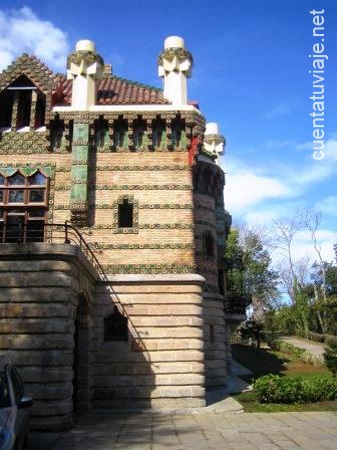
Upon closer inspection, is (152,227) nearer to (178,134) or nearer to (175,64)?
(178,134)

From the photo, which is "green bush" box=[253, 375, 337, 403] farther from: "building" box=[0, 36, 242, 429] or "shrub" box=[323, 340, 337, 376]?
"shrub" box=[323, 340, 337, 376]

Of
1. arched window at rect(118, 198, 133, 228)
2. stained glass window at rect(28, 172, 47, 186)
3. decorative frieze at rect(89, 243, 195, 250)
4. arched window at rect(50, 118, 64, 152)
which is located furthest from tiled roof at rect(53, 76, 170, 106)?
decorative frieze at rect(89, 243, 195, 250)

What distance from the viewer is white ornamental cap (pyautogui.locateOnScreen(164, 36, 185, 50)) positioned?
19.2 m

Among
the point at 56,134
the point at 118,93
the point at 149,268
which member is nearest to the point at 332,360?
the point at 149,268

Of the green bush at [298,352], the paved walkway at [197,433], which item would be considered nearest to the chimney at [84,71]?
the paved walkway at [197,433]

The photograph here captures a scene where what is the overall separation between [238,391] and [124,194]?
980 centimetres

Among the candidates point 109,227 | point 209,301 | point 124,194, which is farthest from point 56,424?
point 209,301

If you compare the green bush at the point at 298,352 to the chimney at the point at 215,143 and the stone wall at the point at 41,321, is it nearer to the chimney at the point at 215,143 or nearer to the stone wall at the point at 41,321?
the chimney at the point at 215,143

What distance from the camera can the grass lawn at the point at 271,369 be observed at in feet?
51.6

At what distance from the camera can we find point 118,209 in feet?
58.1

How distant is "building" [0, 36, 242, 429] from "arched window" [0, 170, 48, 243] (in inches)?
1.5

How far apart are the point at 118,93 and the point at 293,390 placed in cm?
1364

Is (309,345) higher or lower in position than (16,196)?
lower

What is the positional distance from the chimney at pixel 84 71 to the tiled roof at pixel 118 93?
0.56m
